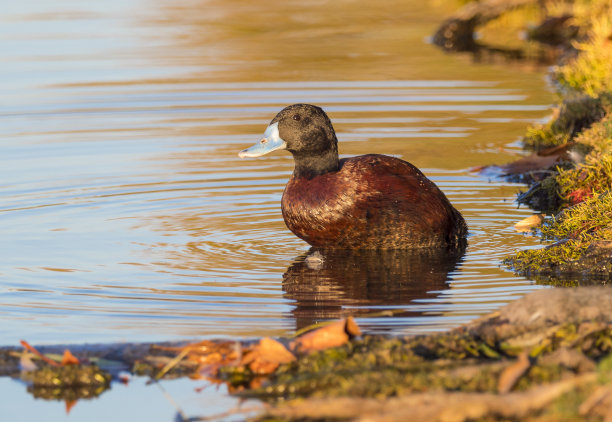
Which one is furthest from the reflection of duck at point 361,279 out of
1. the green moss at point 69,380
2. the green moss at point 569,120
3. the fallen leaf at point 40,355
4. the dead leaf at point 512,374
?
the green moss at point 569,120

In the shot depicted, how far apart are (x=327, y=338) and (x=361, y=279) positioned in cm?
194

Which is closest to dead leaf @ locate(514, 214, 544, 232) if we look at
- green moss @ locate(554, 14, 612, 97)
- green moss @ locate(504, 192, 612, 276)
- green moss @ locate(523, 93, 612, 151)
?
green moss @ locate(504, 192, 612, 276)

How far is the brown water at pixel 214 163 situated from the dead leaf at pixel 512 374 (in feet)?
4.16

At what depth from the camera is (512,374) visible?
4297 millimetres

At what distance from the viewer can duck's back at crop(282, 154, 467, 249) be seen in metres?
7.38

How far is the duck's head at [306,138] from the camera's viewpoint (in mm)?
7652

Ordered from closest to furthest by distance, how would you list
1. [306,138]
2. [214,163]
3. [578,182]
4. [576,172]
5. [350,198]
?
1. [350,198]
2. [306,138]
3. [578,182]
4. [576,172]
5. [214,163]

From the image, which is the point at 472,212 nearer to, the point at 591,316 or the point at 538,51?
the point at 591,316

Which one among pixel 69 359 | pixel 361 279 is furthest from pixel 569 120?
pixel 69 359

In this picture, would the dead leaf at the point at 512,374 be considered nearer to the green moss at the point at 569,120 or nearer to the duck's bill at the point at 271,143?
the duck's bill at the point at 271,143

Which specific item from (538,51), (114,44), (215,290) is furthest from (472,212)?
(114,44)

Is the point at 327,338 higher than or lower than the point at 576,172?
lower

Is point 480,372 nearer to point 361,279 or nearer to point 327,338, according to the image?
point 327,338

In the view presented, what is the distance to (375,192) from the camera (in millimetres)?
7406
